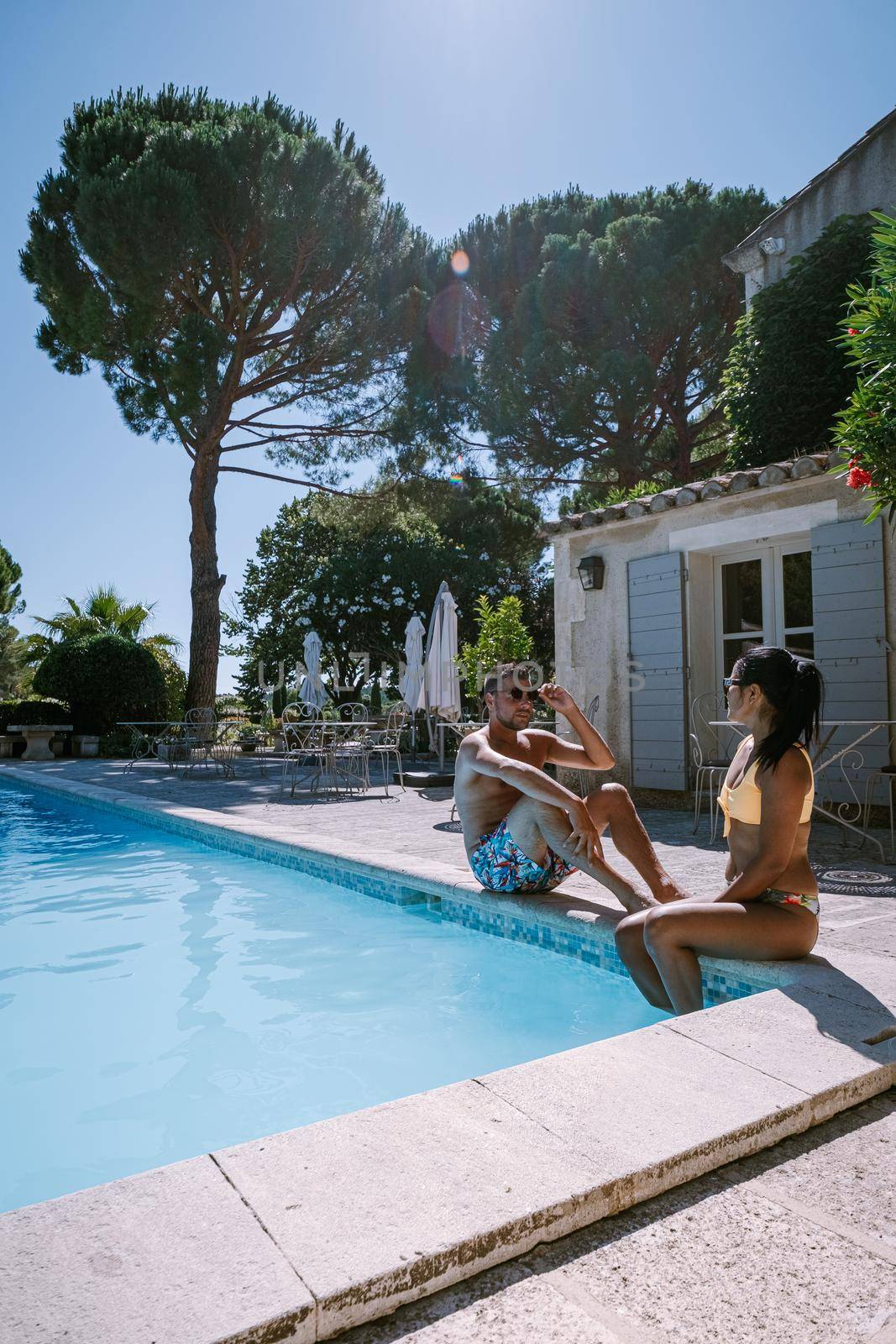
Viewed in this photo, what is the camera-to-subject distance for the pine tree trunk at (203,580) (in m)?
15.7

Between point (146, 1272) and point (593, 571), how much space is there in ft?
23.2

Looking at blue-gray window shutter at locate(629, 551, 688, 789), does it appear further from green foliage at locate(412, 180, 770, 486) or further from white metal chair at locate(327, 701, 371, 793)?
green foliage at locate(412, 180, 770, 486)

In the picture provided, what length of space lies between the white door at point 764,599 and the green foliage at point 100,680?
11.8 meters

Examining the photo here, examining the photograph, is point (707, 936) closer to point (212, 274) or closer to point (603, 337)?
point (212, 274)

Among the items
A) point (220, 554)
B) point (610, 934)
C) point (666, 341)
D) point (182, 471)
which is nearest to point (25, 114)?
point (182, 471)

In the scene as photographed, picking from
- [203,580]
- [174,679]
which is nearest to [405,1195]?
[203,580]

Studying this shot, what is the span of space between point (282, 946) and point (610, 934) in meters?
1.84

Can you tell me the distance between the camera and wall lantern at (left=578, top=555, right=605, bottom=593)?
7.80 meters

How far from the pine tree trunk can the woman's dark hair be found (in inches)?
556

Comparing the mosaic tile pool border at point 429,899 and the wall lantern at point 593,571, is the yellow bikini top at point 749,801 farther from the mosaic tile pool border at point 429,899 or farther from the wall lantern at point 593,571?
the wall lantern at point 593,571

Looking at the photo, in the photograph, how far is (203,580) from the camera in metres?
15.8

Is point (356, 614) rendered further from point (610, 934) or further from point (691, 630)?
point (610, 934)

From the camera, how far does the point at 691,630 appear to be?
7.11 metres

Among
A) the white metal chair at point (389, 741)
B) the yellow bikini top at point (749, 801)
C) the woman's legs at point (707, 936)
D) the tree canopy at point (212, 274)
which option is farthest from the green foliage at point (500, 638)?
the woman's legs at point (707, 936)
